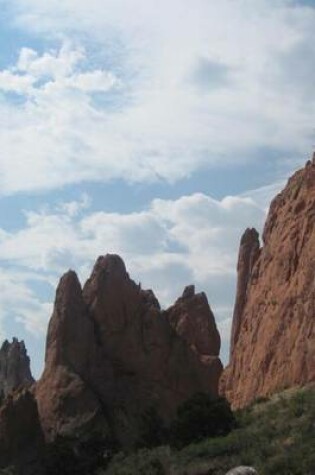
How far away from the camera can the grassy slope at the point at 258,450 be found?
3544 centimetres

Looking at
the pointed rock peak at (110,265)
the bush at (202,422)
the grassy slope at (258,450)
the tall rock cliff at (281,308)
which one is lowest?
the grassy slope at (258,450)

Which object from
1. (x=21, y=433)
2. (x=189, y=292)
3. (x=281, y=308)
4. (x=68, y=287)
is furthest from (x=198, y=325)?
(x=281, y=308)

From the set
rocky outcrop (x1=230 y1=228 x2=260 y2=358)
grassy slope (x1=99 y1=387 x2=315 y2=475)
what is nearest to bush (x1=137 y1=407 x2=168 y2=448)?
grassy slope (x1=99 y1=387 x2=315 y2=475)

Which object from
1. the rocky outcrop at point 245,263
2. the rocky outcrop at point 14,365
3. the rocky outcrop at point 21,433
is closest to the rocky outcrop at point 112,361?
A: the rocky outcrop at point 21,433

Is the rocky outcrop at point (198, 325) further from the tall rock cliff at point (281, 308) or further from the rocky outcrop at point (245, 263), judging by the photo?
the tall rock cliff at point (281, 308)

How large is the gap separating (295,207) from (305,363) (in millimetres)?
12479

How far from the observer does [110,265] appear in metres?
79.5

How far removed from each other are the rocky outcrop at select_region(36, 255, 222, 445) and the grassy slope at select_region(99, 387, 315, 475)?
21.0 meters

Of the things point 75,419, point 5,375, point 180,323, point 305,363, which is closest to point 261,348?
point 305,363

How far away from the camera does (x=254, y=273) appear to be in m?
65.3

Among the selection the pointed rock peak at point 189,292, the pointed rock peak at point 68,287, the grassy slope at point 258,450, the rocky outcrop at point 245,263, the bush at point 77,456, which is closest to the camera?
the grassy slope at point 258,450

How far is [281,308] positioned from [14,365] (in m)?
52.2

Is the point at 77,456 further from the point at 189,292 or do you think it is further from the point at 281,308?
the point at 189,292

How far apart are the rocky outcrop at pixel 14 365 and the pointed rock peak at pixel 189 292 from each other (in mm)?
22628
